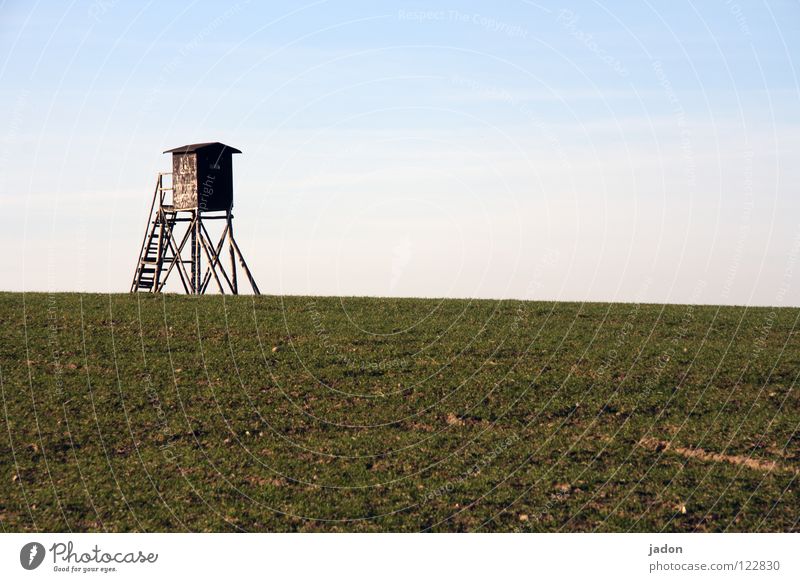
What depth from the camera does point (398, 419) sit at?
73.1ft

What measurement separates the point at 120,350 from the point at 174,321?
11.2ft

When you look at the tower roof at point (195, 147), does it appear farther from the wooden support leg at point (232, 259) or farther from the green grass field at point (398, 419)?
the green grass field at point (398, 419)

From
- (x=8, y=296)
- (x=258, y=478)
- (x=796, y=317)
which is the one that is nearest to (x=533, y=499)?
(x=258, y=478)

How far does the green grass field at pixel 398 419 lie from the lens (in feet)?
58.6

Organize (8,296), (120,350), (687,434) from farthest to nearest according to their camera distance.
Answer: (8,296) < (120,350) < (687,434)
